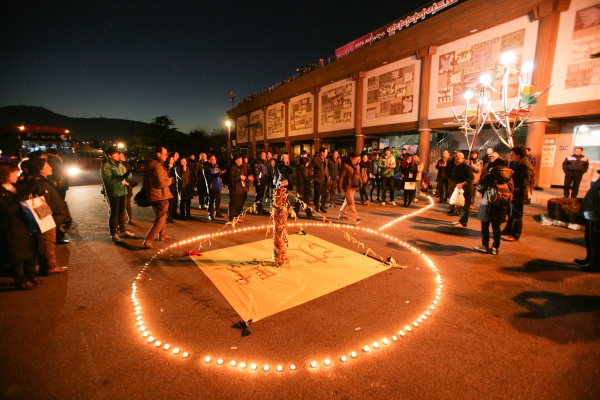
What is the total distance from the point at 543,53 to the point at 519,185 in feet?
37.5

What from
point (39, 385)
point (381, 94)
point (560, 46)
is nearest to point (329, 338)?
point (39, 385)

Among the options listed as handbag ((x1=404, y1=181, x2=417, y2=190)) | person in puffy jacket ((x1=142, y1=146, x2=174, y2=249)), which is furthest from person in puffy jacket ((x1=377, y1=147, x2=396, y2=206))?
person in puffy jacket ((x1=142, y1=146, x2=174, y2=249))

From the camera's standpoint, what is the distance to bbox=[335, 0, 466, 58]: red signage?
16.4 metres

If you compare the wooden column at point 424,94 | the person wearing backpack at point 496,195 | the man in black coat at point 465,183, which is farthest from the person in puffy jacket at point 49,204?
the wooden column at point 424,94

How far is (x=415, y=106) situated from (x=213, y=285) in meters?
18.7

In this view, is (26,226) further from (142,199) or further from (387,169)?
(387,169)

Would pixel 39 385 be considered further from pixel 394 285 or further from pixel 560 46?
pixel 560 46

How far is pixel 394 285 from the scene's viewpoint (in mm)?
4121

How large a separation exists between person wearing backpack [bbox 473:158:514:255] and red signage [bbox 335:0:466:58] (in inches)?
631

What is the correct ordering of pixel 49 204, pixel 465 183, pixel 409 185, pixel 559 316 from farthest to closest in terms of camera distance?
1. pixel 409 185
2. pixel 465 183
3. pixel 49 204
4. pixel 559 316

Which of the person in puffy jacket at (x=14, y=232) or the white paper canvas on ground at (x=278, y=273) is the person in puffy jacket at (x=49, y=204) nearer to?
the person in puffy jacket at (x=14, y=232)

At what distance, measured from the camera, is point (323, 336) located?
9.68ft

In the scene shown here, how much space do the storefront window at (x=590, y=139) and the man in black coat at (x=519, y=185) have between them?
11.3m

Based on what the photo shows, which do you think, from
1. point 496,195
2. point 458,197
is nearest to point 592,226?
point 496,195
